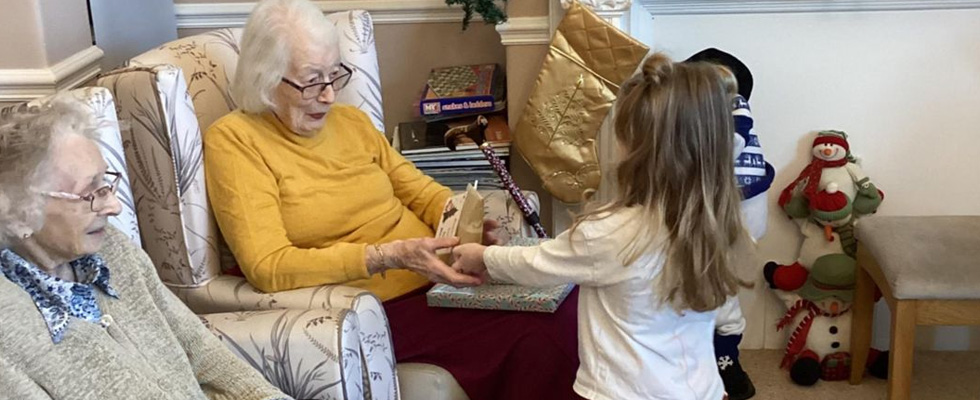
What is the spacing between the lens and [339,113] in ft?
7.43

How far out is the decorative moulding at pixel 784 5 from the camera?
2.57 m

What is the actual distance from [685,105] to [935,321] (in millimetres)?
1185

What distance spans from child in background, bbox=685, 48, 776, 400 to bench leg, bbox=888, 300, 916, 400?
0.35m

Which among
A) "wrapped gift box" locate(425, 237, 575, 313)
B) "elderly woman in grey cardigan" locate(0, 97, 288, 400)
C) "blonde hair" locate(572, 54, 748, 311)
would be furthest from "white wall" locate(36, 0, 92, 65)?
"blonde hair" locate(572, 54, 748, 311)

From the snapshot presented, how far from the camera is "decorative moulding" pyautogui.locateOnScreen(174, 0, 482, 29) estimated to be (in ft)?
9.21

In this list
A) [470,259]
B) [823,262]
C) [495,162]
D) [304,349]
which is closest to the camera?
[304,349]

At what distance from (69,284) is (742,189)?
59.1 inches

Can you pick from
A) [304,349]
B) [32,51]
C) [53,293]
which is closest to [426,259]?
[304,349]

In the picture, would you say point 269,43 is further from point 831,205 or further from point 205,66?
point 831,205

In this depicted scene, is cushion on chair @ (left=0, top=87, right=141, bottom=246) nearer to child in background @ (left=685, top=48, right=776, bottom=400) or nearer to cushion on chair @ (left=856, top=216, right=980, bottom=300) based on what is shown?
child in background @ (left=685, top=48, right=776, bottom=400)

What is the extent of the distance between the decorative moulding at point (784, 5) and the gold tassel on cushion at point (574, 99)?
21 centimetres

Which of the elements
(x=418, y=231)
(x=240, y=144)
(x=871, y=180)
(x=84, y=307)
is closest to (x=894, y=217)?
(x=871, y=180)

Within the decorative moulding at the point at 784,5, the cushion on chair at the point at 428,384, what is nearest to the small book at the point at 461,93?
the decorative moulding at the point at 784,5

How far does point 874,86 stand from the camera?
8.76ft
